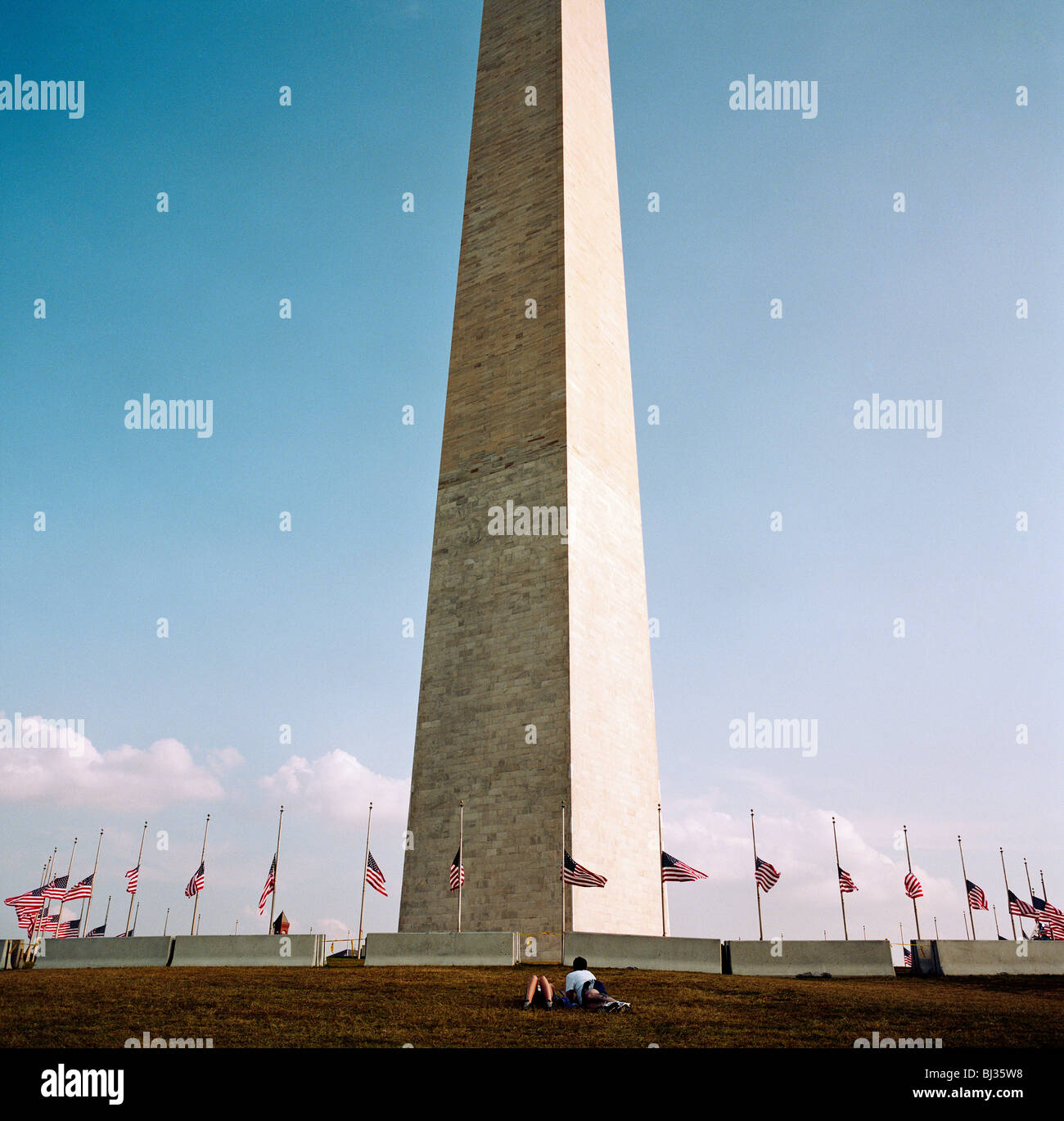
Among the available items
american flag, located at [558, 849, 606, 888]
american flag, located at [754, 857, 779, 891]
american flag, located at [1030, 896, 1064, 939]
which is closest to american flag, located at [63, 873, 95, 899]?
american flag, located at [558, 849, 606, 888]

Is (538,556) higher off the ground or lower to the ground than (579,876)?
higher

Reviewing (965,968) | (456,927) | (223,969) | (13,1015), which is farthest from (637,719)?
(13,1015)

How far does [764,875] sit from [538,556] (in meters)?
10.1

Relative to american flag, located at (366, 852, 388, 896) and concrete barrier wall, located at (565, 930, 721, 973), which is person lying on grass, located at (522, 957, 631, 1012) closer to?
concrete barrier wall, located at (565, 930, 721, 973)

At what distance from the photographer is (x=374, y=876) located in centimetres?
2458

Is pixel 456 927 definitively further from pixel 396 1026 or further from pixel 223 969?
pixel 396 1026

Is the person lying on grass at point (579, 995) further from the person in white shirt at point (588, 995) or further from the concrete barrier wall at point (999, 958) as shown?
the concrete barrier wall at point (999, 958)

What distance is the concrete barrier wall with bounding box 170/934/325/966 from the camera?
65.6 ft

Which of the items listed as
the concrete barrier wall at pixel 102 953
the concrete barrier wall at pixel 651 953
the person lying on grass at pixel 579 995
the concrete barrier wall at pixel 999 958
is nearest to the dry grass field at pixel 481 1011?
the person lying on grass at pixel 579 995

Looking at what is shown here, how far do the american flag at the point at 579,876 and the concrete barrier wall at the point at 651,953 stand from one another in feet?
5.35

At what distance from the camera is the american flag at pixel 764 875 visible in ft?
82.9

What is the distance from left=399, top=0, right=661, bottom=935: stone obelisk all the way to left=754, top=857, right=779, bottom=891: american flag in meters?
3.26

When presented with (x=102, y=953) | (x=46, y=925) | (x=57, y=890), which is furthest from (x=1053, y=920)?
(x=46, y=925)

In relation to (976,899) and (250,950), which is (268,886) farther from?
(976,899)
